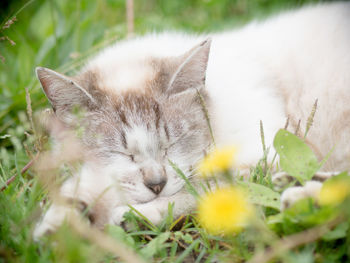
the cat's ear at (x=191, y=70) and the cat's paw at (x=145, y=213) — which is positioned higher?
the cat's ear at (x=191, y=70)

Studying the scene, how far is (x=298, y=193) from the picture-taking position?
134 centimetres

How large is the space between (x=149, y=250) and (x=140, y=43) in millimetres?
1478

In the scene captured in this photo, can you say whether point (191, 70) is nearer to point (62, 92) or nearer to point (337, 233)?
point (62, 92)

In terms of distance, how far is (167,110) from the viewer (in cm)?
185

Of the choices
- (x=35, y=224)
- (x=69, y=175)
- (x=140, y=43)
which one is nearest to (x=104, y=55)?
(x=140, y=43)

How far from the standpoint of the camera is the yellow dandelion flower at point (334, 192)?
1.15 m

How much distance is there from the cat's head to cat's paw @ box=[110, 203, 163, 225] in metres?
0.08

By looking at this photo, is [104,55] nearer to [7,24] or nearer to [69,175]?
[7,24]

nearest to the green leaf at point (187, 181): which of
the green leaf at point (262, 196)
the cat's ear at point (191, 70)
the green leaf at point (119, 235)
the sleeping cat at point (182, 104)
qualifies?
the sleeping cat at point (182, 104)

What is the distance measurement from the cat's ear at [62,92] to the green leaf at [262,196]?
922mm

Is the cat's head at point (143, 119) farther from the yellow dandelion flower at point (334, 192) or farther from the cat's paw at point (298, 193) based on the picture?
the yellow dandelion flower at point (334, 192)

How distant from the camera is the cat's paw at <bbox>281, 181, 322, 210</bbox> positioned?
4.35ft

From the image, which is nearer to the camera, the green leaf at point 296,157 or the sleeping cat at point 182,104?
the green leaf at point 296,157

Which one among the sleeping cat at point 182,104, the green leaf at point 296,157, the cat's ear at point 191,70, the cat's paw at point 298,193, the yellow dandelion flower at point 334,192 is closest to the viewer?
the yellow dandelion flower at point 334,192
